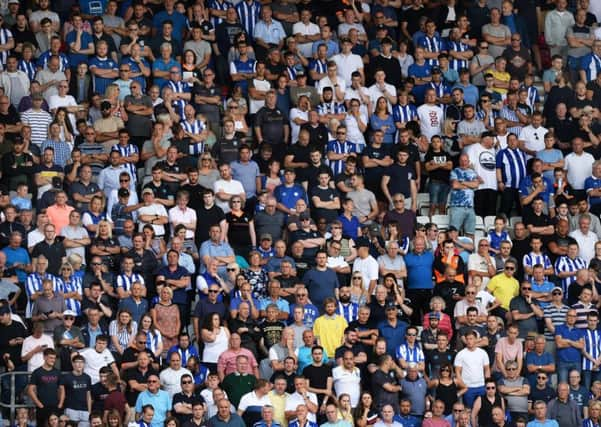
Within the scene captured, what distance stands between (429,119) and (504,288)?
11.0ft

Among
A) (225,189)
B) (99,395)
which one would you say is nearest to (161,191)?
(225,189)

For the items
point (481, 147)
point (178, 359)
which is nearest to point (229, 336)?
point (178, 359)

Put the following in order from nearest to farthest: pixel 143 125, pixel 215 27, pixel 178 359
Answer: pixel 178 359 → pixel 143 125 → pixel 215 27

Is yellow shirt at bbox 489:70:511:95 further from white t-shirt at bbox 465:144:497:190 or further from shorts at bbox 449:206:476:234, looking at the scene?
shorts at bbox 449:206:476:234

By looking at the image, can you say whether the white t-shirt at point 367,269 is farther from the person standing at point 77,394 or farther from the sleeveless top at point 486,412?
the person standing at point 77,394

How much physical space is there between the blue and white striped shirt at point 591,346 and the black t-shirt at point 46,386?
6765 millimetres

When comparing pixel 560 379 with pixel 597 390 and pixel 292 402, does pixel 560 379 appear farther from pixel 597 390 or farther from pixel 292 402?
pixel 292 402

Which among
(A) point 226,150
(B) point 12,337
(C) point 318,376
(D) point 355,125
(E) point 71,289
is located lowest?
(C) point 318,376

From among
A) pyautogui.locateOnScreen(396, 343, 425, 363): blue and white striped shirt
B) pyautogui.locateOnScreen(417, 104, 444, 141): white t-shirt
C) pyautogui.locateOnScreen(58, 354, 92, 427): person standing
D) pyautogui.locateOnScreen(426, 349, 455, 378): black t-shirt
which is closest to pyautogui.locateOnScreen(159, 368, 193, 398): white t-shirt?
pyautogui.locateOnScreen(58, 354, 92, 427): person standing

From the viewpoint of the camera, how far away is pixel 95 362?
22.5 metres

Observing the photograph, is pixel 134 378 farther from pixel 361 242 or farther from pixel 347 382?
pixel 361 242

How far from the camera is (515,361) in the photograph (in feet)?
78.0

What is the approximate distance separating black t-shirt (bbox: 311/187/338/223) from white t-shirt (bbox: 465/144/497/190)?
82.9 inches

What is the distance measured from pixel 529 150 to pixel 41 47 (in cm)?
699
